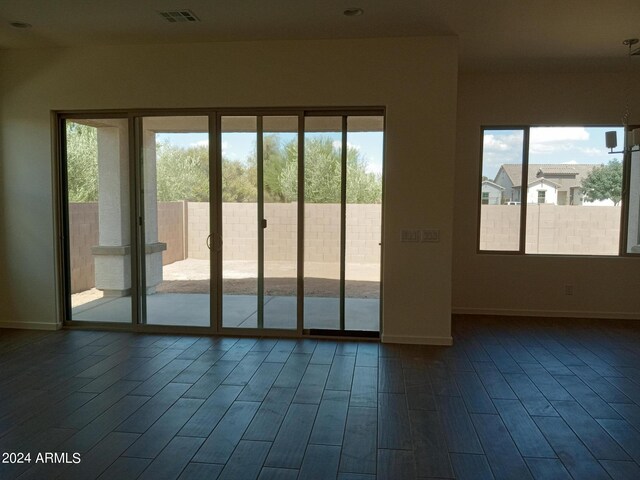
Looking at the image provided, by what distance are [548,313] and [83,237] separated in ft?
18.5

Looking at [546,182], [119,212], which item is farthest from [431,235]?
[119,212]

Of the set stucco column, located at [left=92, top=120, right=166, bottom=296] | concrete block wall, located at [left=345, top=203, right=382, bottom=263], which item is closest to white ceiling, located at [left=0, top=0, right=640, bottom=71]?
stucco column, located at [left=92, top=120, right=166, bottom=296]

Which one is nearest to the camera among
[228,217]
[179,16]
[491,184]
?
[179,16]

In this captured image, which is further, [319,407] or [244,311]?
[244,311]

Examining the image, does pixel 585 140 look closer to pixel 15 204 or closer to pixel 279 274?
pixel 279 274

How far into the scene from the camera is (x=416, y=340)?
474 cm

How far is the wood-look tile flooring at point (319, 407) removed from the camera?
2.55 m

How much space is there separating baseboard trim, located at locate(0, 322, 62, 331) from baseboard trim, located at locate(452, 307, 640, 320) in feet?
15.6

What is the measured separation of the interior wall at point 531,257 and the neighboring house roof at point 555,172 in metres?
0.46

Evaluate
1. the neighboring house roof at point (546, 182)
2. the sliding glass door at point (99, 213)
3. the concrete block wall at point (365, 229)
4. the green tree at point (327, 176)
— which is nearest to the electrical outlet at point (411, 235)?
the concrete block wall at point (365, 229)

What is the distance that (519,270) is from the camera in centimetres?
596

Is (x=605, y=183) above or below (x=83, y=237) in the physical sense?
above

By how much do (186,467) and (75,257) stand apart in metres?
3.55

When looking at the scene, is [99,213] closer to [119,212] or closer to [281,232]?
[119,212]
